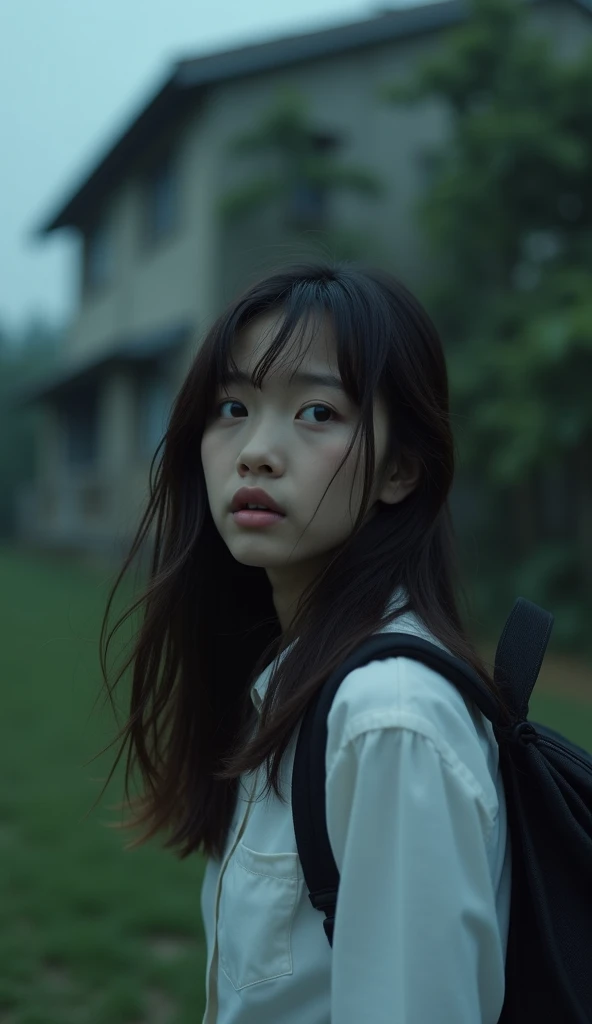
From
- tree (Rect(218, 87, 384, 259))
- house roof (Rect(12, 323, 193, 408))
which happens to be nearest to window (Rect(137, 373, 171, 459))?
house roof (Rect(12, 323, 193, 408))

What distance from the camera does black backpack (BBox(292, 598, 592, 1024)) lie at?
1153 mm

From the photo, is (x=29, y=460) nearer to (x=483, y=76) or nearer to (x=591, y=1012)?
(x=483, y=76)

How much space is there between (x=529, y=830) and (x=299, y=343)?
2.35ft

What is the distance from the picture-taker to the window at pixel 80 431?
18.8 metres

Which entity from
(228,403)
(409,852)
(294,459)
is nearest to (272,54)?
(228,403)

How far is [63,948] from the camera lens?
115 inches

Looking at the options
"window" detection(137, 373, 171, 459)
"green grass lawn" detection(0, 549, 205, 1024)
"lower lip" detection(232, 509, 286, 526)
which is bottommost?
"green grass lawn" detection(0, 549, 205, 1024)

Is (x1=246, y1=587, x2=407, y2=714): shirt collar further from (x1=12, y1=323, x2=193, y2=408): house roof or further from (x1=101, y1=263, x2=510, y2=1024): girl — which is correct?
(x1=12, y1=323, x2=193, y2=408): house roof

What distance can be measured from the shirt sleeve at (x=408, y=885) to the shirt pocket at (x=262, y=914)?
0.58 feet

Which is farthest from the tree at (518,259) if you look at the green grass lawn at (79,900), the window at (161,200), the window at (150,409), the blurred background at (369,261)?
the green grass lawn at (79,900)

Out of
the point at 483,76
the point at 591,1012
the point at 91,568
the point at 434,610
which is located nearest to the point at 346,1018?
the point at 591,1012

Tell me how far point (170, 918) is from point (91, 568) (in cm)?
1227

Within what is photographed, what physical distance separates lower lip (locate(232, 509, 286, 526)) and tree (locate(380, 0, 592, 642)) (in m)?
7.44

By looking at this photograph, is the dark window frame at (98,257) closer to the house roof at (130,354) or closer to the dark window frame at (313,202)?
the house roof at (130,354)
